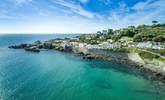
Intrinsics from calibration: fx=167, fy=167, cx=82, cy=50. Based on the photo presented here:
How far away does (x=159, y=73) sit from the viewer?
5550 centimetres

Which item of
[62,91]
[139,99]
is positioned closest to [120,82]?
[139,99]

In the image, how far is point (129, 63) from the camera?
73.3 metres

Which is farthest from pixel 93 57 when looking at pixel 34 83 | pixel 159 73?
pixel 34 83

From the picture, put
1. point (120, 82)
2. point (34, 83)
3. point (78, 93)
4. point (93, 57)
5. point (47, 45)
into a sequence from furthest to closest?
1. point (47, 45)
2. point (93, 57)
3. point (120, 82)
4. point (34, 83)
5. point (78, 93)

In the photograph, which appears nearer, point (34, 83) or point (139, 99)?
point (139, 99)

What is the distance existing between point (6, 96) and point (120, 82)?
31.1 m

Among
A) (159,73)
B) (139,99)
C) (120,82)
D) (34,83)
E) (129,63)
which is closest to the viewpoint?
(139,99)

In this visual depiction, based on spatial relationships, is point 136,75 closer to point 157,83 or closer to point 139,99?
point 157,83

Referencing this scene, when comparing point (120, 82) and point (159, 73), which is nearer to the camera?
point (120, 82)

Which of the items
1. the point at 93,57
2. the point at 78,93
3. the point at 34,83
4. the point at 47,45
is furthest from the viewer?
the point at 47,45

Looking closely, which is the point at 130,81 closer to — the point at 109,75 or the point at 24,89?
the point at 109,75

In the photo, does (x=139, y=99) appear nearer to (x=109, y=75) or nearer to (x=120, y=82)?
(x=120, y=82)

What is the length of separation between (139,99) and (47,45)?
97337 millimetres

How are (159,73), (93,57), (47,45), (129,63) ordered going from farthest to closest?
(47,45) → (93,57) → (129,63) → (159,73)
